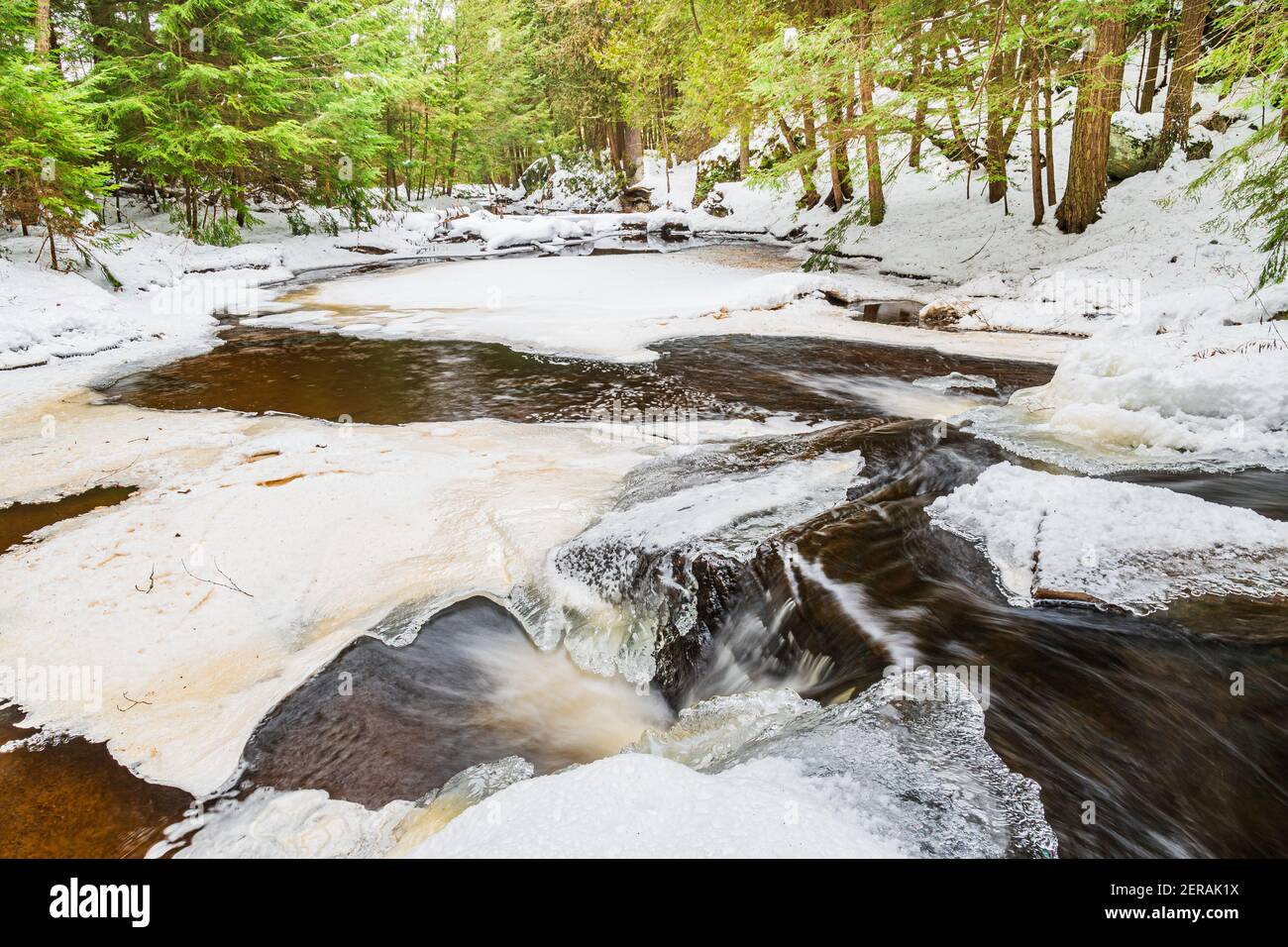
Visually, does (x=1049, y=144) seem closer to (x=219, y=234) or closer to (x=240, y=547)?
(x=240, y=547)

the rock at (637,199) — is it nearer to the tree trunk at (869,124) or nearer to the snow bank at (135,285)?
the snow bank at (135,285)

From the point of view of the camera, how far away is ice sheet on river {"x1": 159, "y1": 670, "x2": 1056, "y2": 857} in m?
1.55

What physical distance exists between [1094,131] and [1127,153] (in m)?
2.42

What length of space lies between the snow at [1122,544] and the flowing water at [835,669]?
11 centimetres

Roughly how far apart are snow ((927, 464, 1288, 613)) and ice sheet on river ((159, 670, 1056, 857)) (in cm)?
103

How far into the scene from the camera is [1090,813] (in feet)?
5.86

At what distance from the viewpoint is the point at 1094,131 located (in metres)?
10.5

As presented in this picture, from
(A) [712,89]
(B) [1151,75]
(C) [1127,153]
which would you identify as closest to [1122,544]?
(C) [1127,153]

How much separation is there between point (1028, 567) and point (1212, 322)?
4930 mm

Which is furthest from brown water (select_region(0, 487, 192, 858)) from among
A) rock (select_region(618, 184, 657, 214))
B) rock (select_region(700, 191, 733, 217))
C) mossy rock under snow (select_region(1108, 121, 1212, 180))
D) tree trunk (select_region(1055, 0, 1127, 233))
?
rock (select_region(618, 184, 657, 214))

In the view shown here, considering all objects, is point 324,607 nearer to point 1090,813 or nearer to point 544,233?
point 1090,813

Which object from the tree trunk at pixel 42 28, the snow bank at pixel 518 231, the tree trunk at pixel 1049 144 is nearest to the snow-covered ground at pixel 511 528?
the tree trunk at pixel 1049 144

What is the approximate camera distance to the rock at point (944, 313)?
9.39m

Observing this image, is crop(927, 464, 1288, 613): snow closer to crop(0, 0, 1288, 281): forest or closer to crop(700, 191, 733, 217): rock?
crop(0, 0, 1288, 281): forest
